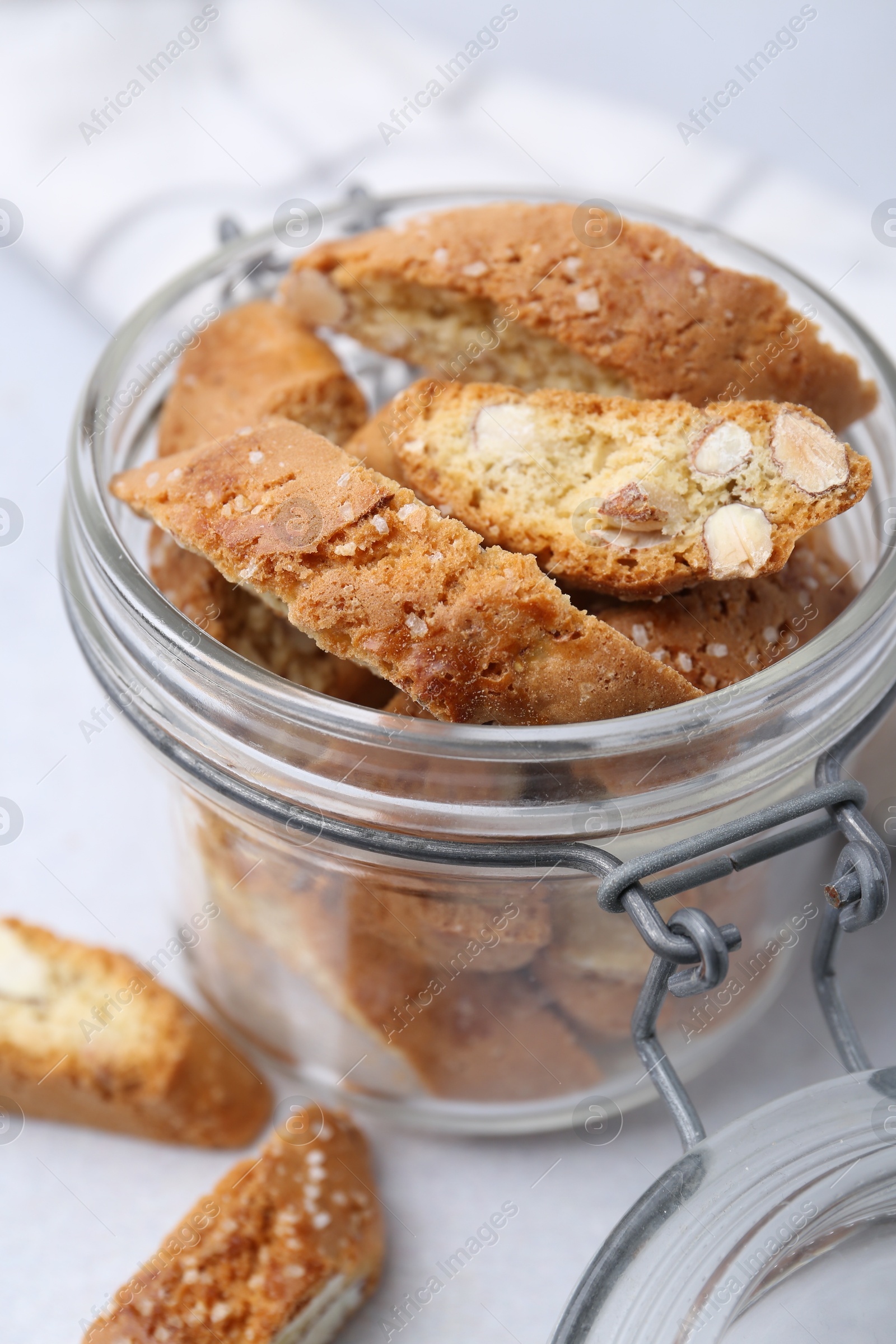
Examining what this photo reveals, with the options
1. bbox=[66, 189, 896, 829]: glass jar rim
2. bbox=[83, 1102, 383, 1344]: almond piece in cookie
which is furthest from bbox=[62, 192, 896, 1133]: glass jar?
bbox=[83, 1102, 383, 1344]: almond piece in cookie

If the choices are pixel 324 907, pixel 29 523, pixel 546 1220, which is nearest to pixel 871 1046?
pixel 546 1220

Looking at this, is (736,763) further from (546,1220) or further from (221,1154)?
(221,1154)

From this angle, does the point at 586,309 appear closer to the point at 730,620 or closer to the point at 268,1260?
the point at 730,620

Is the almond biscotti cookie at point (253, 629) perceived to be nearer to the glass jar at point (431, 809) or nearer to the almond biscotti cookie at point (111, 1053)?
the glass jar at point (431, 809)

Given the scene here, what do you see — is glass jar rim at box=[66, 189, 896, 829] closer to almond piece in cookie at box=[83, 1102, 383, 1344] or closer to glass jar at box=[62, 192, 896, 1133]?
glass jar at box=[62, 192, 896, 1133]

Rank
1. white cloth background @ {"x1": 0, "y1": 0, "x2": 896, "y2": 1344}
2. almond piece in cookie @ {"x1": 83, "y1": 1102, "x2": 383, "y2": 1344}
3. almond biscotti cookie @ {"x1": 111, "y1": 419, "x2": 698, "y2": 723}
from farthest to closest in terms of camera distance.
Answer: white cloth background @ {"x1": 0, "y1": 0, "x2": 896, "y2": 1344} < almond piece in cookie @ {"x1": 83, "y1": 1102, "x2": 383, "y2": 1344} < almond biscotti cookie @ {"x1": 111, "y1": 419, "x2": 698, "y2": 723}

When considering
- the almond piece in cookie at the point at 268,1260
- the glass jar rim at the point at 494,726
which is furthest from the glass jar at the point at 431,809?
the almond piece in cookie at the point at 268,1260

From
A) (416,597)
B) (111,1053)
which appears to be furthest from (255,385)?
(111,1053)
